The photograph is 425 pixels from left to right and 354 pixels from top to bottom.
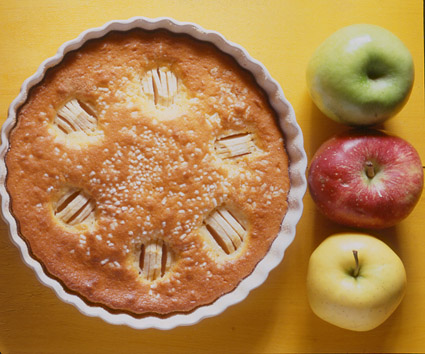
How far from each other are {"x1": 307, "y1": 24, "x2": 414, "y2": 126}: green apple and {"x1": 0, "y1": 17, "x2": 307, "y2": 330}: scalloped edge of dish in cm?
14

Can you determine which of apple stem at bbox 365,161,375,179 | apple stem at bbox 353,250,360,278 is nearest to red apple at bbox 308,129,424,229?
apple stem at bbox 365,161,375,179

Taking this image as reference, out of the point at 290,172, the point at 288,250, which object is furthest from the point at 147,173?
the point at 288,250

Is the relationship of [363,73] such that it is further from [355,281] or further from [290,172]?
[355,281]

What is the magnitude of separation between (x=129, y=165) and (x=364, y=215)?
0.65 m

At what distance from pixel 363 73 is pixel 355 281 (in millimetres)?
556

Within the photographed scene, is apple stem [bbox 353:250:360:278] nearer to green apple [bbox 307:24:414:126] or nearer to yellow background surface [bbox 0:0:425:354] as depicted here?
yellow background surface [bbox 0:0:425:354]

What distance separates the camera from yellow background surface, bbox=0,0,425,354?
1689 millimetres

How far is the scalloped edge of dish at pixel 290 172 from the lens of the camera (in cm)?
150

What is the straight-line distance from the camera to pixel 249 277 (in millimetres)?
1590

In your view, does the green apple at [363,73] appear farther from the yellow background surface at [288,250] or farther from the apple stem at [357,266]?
the apple stem at [357,266]

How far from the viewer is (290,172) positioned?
162cm

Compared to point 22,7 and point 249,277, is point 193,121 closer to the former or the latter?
point 249,277

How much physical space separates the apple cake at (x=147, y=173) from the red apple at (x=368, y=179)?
12cm

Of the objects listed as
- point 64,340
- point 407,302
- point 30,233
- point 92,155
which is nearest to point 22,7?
point 92,155
